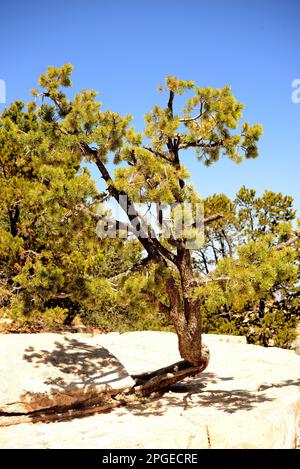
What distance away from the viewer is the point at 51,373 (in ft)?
24.0

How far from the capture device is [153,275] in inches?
288

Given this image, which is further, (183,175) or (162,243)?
(162,243)

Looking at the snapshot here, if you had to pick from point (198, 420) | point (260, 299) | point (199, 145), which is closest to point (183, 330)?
point (198, 420)

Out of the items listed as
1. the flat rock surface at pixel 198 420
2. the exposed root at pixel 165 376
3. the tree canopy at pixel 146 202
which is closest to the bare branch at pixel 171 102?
the tree canopy at pixel 146 202

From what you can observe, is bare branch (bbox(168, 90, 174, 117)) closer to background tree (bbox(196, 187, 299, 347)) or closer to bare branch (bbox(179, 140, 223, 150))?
bare branch (bbox(179, 140, 223, 150))

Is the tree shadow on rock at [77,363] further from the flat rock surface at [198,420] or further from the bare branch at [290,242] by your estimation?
the bare branch at [290,242]

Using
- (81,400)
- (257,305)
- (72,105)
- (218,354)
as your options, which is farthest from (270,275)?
(257,305)

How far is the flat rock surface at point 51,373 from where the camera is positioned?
677cm

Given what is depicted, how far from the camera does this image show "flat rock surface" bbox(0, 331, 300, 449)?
220 inches

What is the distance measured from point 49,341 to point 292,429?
5075mm

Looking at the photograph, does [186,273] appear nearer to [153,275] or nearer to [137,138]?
[153,275]

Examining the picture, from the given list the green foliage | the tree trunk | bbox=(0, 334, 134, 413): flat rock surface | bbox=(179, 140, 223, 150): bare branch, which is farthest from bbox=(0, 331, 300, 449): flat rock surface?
bbox=(179, 140, 223, 150): bare branch

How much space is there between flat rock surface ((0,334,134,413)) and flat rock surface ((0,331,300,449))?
252 mm

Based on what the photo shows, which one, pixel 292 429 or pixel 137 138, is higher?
pixel 137 138
